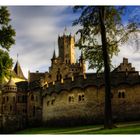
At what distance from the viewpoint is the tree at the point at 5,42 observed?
53.2ft

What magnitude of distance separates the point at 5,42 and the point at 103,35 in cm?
417

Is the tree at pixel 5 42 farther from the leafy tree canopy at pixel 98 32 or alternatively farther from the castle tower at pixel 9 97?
the castle tower at pixel 9 97

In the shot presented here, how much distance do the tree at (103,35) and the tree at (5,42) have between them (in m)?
2.62

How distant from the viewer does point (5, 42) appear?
17.0 meters

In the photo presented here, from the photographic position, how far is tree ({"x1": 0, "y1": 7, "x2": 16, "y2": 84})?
639 inches

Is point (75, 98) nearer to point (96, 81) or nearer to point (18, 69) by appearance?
point (96, 81)

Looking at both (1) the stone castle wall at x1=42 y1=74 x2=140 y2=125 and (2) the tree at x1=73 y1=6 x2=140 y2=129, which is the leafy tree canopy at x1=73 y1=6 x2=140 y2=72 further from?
(1) the stone castle wall at x1=42 y1=74 x2=140 y2=125

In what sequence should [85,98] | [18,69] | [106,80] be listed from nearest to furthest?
[106,80], [85,98], [18,69]

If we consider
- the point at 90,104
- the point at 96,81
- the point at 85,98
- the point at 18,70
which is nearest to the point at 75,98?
the point at 85,98

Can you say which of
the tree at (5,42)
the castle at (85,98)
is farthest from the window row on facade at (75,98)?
the tree at (5,42)

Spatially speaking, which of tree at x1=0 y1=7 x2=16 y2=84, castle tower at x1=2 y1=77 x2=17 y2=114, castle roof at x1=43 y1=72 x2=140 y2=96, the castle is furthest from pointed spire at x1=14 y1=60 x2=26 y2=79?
castle roof at x1=43 y1=72 x2=140 y2=96

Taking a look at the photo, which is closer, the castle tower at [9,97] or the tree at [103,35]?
the tree at [103,35]

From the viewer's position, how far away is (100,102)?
2077 centimetres

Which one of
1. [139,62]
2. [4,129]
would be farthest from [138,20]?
[4,129]
